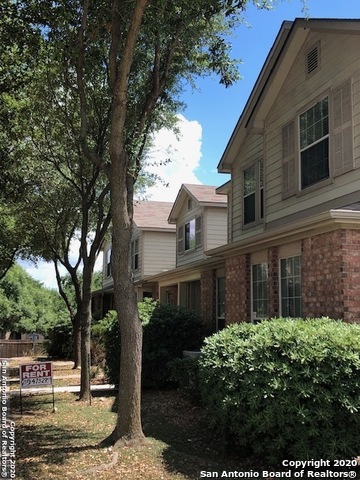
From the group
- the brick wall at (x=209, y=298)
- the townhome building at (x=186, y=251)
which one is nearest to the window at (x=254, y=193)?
the townhome building at (x=186, y=251)

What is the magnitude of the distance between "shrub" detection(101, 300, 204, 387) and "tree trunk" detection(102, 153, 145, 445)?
5512 mm

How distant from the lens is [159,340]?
514 inches

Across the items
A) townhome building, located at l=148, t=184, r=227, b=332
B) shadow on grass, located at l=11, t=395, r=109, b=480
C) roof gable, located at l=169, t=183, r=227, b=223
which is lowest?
shadow on grass, located at l=11, t=395, r=109, b=480

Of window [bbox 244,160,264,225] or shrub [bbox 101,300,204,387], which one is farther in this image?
window [bbox 244,160,264,225]

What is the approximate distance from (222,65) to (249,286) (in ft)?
16.8

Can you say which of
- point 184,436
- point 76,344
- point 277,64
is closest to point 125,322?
point 184,436

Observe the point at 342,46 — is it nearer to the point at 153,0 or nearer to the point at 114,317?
the point at 153,0

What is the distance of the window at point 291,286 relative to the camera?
1006 cm

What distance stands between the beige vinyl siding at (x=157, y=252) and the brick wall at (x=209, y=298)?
1091 centimetres

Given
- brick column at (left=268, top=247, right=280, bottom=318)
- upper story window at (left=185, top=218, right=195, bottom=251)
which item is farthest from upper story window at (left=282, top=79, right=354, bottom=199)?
upper story window at (left=185, top=218, right=195, bottom=251)

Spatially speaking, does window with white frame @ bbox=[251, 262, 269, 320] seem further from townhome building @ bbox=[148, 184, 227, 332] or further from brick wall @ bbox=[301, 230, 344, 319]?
townhome building @ bbox=[148, 184, 227, 332]

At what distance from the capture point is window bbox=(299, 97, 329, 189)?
417 inches

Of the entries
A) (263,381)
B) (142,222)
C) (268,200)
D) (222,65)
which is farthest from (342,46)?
(142,222)

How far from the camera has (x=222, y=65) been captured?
31.5 feet
